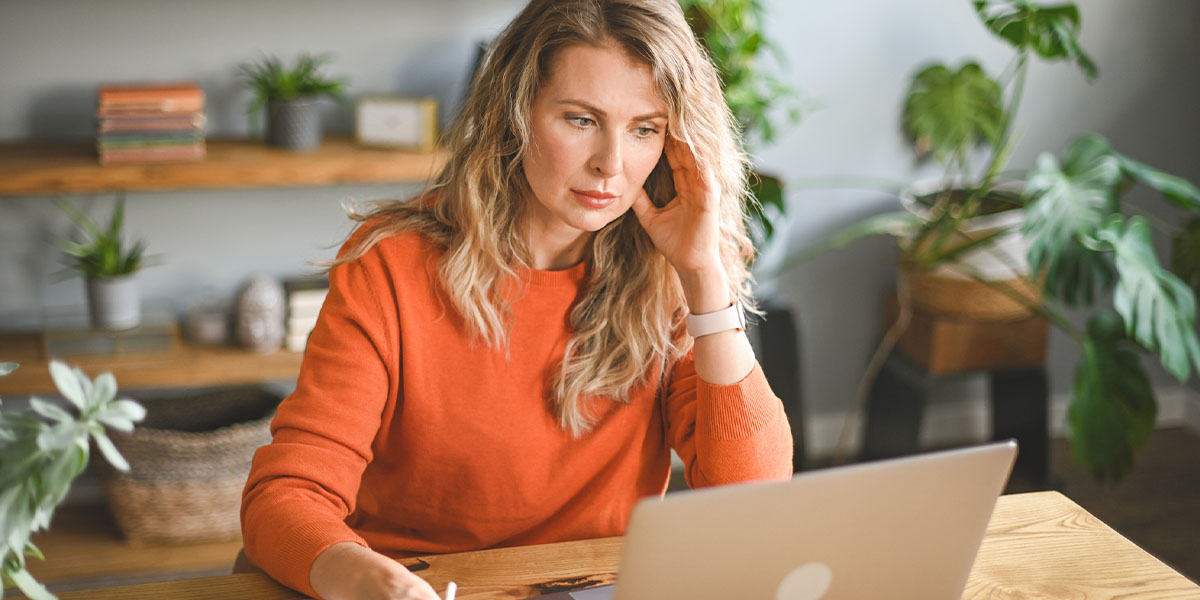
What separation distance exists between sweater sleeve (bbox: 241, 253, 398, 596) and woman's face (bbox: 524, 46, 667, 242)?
26 cm

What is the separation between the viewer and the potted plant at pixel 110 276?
8.16 ft

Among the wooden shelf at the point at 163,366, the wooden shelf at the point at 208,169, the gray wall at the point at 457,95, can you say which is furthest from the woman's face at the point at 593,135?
the gray wall at the point at 457,95

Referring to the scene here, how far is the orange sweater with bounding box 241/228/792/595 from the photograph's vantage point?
1.22 metres

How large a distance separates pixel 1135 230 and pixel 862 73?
93 cm

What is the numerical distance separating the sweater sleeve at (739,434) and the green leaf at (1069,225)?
3.98ft

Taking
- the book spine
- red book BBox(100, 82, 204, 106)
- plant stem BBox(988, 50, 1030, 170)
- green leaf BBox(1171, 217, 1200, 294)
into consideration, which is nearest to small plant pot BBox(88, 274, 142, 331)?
the book spine

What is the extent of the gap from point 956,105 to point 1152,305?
2.73 ft

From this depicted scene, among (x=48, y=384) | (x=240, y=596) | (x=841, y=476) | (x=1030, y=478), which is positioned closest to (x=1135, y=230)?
(x=1030, y=478)

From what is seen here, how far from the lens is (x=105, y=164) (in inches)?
92.7

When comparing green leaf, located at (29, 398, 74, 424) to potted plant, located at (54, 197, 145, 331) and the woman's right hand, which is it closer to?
the woman's right hand

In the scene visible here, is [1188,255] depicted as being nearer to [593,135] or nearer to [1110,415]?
[1110,415]

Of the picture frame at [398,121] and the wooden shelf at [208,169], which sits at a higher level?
the picture frame at [398,121]

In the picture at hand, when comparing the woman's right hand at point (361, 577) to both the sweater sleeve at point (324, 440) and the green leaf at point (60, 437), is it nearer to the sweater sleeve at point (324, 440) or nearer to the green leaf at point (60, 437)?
the sweater sleeve at point (324, 440)

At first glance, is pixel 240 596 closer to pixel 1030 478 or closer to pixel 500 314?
pixel 500 314
